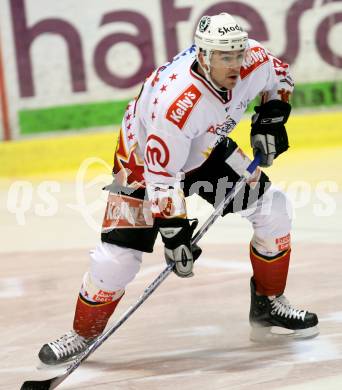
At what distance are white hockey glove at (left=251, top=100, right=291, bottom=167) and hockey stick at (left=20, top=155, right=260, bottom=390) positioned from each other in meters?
0.04

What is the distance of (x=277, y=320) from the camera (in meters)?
4.34

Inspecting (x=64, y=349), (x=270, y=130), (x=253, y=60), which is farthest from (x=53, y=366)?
(x=253, y=60)

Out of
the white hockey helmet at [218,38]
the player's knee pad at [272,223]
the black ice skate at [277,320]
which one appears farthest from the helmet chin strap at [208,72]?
the black ice skate at [277,320]

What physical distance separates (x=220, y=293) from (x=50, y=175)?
12.0 ft

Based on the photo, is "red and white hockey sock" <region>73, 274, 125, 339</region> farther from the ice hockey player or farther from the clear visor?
the clear visor

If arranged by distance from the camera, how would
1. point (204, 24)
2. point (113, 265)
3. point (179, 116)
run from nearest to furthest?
point (179, 116) < point (204, 24) < point (113, 265)

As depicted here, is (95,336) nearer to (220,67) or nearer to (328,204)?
(220,67)

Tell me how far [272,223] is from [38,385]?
1098 mm

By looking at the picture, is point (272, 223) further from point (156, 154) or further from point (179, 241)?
point (156, 154)

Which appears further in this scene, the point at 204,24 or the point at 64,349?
the point at 64,349

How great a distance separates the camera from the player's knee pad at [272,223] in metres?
4.19

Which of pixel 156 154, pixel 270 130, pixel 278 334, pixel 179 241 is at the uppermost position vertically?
pixel 156 154

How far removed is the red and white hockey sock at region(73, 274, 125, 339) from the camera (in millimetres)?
4074

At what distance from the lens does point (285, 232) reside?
14.0ft
